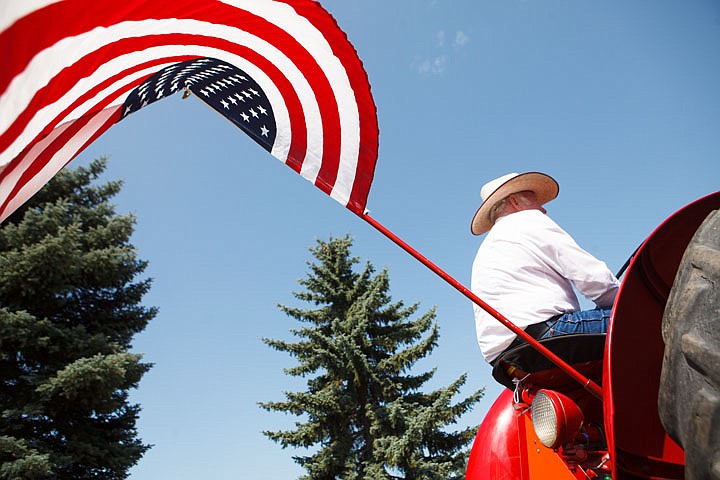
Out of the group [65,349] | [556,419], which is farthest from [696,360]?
[65,349]

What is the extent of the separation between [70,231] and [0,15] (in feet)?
32.7

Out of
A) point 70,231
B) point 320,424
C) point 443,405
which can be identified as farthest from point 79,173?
point 443,405

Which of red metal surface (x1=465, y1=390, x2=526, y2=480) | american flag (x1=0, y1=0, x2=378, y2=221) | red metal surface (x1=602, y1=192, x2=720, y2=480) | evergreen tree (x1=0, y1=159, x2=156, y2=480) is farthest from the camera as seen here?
evergreen tree (x1=0, y1=159, x2=156, y2=480)

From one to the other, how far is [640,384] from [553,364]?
486 mm

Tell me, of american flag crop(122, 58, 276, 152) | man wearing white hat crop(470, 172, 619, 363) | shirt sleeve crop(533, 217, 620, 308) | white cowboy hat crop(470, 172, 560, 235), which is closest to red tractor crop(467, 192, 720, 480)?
man wearing white hat crop(470, 172, 619, 363)

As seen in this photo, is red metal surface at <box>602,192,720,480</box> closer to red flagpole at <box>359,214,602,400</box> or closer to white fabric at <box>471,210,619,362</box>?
red flagpole at <box>359,214,602,400</box>

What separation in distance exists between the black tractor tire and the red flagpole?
647mm

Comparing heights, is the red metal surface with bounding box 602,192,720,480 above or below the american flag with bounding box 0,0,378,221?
below

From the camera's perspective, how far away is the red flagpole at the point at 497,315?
6.07ft

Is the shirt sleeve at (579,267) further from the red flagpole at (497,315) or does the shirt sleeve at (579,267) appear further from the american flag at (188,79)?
the american flag at (188,79)

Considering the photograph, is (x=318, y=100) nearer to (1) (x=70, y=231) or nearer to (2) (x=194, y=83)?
(2) (x=194, y=83)

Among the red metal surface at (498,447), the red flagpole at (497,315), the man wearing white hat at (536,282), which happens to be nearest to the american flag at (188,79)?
the red flagpole at (497,315)

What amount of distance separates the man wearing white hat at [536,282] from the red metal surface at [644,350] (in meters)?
0.38

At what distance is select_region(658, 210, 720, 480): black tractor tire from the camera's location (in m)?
1.04
